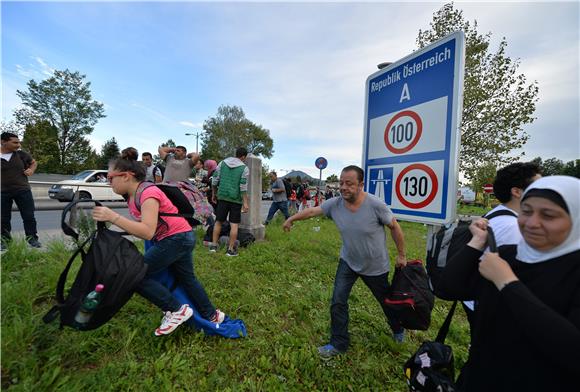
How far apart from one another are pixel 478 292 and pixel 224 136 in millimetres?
46228

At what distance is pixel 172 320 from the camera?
2.32 meters

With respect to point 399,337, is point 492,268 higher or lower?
higher

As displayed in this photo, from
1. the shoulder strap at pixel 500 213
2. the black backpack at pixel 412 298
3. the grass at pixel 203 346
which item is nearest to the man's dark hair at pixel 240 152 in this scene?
the grass at pixel 203 346

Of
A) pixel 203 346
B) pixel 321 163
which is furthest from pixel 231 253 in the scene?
pixel 321 163

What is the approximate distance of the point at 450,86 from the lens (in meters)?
1.97

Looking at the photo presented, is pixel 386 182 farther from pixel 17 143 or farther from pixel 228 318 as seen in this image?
pixel 17 143

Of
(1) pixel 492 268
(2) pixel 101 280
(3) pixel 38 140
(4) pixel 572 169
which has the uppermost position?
(4) pixel 572 169

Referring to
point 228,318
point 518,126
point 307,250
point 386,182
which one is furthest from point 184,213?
point 518,126

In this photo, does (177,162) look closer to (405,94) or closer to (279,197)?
(405,94)

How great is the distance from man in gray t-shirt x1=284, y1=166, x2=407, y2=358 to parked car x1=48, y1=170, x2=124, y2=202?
14.2m

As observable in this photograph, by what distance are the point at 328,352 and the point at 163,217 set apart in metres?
1.90

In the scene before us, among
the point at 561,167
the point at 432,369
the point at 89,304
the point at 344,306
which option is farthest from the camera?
the point at 561,167

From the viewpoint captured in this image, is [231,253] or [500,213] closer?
[500,213]

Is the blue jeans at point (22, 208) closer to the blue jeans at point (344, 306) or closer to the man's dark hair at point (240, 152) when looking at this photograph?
the man's dark hair at point (240, 152)
